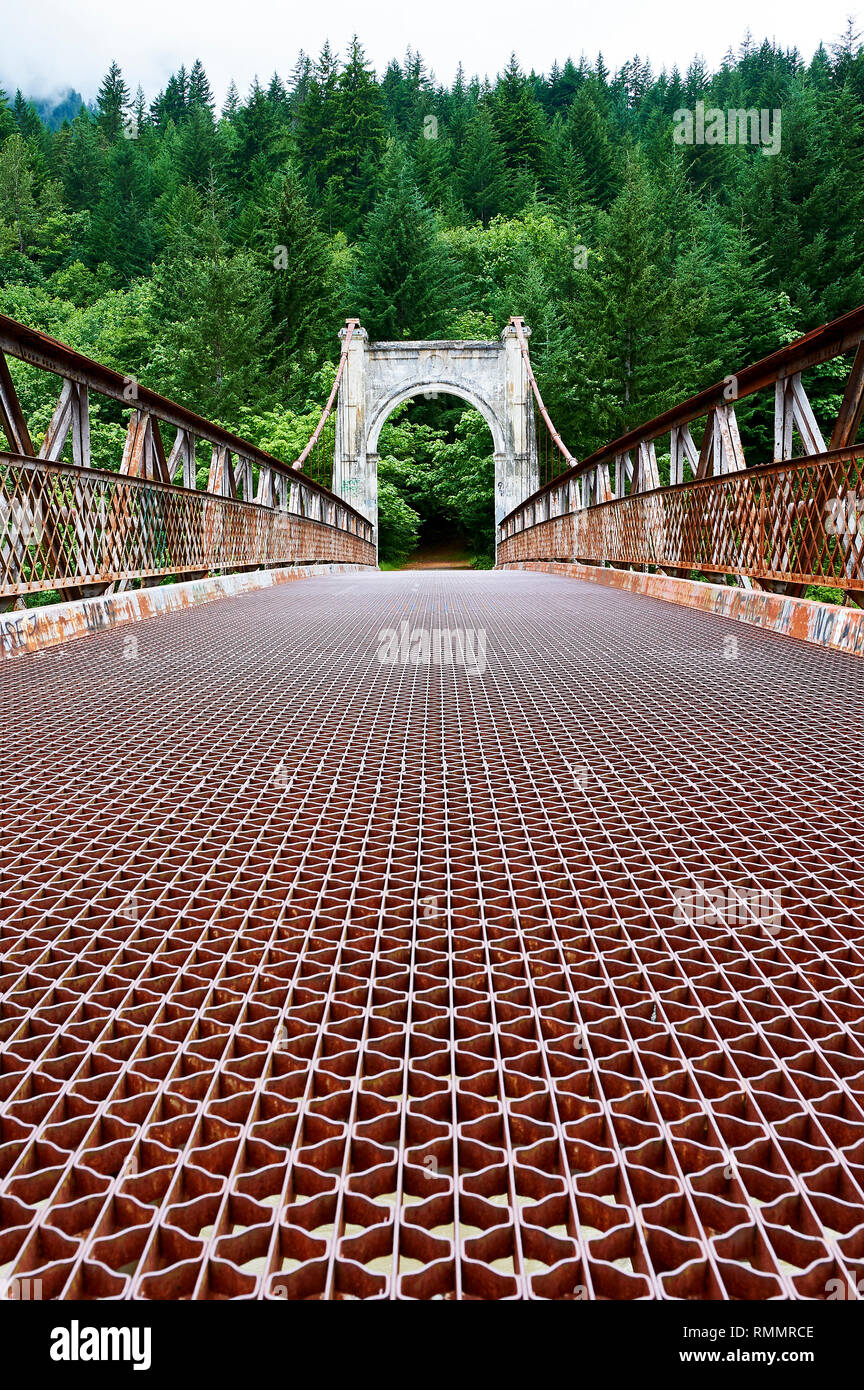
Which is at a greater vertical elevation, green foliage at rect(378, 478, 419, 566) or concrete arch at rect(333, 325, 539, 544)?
concrete arch at rect(333, 325, 539, 544)

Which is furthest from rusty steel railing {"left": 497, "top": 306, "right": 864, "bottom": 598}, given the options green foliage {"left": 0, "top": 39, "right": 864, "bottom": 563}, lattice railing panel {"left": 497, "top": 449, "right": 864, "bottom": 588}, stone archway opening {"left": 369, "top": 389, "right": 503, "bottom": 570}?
stone archway opening {"left": 369, "top": 389, "right": 503, "bottom": 570}

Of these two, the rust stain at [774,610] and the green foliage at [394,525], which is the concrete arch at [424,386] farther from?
the rust stain at [774,610]

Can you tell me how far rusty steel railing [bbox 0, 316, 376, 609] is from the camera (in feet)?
13.2

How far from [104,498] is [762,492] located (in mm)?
3359

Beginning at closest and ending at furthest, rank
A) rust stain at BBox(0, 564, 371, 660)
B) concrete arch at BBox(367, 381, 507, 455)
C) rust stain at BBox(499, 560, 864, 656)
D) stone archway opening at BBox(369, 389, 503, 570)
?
rust stain at BBox(499, 560, 864, 656) → rust stain at BBox(0, 564, 371, 660) → concrete arch at BBox(367, 381, 507, 455) → stone archway opening at BBox(369, 389, 503, 570)

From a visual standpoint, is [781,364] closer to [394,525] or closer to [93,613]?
[93,613]

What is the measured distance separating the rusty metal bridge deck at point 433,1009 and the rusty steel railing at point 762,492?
1.72m

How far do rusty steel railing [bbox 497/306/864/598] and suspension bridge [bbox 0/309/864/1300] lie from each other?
146 mm

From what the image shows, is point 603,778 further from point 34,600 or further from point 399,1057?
point 34,600

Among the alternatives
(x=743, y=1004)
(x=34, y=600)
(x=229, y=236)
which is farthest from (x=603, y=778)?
(x=229, y=236)

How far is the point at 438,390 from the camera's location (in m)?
31.5

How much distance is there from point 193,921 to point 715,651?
111 inches

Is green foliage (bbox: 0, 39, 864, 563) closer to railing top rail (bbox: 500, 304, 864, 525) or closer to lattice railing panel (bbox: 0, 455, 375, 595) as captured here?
lattice railing panel (bbox: 0, 455, 375, 595)

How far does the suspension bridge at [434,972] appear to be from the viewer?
81 centimetres
